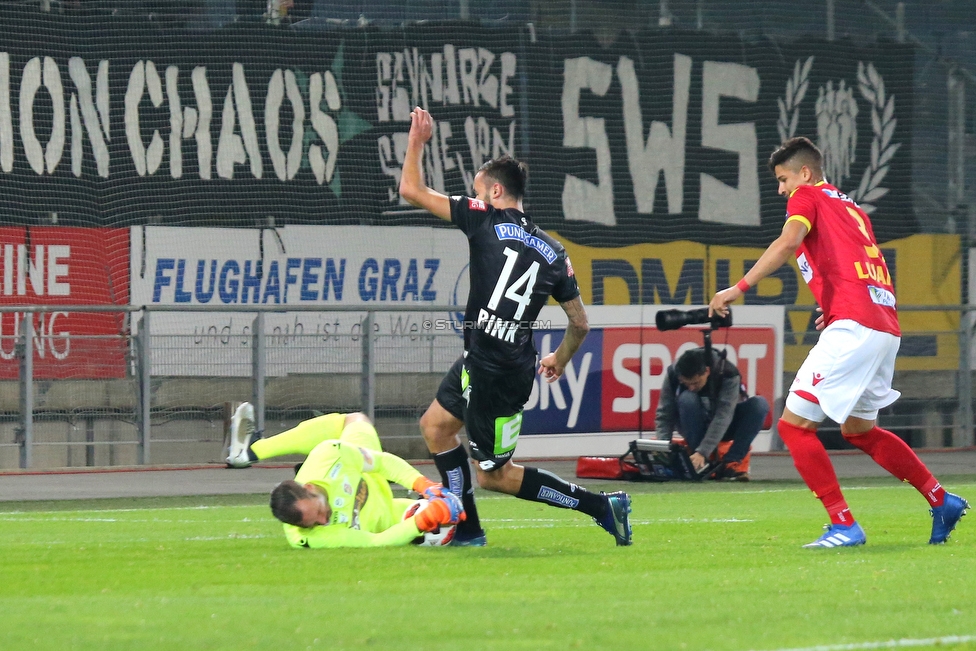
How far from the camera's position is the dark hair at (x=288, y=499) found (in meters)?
7.60

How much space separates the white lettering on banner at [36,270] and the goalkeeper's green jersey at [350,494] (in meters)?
11.8

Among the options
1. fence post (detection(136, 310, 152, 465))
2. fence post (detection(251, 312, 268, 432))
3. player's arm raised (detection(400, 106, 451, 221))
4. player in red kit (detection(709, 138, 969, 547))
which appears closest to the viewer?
player's arm raised (detection(400, 106, 451, 221))

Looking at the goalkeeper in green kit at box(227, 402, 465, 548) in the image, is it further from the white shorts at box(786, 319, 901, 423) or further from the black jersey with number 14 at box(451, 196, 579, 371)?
the white shorts at box(786, 319, 901, 423)

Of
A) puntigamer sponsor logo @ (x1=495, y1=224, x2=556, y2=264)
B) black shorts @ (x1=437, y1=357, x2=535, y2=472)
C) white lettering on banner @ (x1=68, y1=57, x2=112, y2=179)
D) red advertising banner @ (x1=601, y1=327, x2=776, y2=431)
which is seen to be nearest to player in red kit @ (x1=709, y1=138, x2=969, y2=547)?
puntigamer sponsor logo @ (x1=495, y1=224, x2=556, y2=264)

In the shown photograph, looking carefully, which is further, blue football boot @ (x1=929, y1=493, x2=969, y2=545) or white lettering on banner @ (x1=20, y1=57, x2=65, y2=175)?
white lettering on banner @ (x1=20, y1=57, x2=65, y2=175)

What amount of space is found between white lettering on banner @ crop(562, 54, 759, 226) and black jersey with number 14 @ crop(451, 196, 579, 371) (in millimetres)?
15583

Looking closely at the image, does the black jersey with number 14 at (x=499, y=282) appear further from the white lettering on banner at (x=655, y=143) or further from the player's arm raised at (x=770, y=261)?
the white lettering on banner at (x=655, y=143)

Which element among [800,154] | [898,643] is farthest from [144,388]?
[898,643]

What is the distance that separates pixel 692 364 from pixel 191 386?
5.46 metres

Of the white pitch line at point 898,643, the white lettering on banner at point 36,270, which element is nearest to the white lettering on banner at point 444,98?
the white lettering on banner at point 36,270

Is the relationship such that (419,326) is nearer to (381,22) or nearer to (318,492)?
(381,22)

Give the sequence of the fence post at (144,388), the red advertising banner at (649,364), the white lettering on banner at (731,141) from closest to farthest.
Result: the fence post at (144,388) < the red advertising banner at (649,364) < the white lettering on banner at (731,141)

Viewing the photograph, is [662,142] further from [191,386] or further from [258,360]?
[191,386]

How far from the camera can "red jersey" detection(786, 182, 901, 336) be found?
7.95 meters
